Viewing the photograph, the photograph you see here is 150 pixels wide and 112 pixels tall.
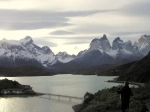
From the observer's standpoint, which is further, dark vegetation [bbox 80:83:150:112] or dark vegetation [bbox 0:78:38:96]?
dark vegetation [bbox 0:78:38:96]

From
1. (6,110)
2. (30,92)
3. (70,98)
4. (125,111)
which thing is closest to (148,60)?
(30,92)

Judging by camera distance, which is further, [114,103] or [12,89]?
[12,89]

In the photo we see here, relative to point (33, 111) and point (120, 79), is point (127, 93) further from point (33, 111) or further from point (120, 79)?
point (120, 79)

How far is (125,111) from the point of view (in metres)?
16.3

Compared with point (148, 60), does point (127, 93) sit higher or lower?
lower

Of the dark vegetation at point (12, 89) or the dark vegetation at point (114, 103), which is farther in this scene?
the dark vegetation at point (12, 89)

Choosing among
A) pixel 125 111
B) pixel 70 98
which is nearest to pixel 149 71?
pixel 70 98

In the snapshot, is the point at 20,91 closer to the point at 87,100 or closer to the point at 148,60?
the point at 87,100

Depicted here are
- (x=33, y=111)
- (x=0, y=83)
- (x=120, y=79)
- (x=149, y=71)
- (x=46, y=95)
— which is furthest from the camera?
(x=120, y=79)

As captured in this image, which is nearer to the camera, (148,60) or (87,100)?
(87,100)

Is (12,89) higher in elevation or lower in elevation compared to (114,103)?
higher

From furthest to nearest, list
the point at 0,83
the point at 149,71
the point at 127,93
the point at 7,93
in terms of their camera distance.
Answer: the point at 149,71 < the point at 0,83 < the point at 7,93 < the point at 127,93

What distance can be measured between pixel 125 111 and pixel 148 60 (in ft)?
474

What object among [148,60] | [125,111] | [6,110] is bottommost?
[6,110]
